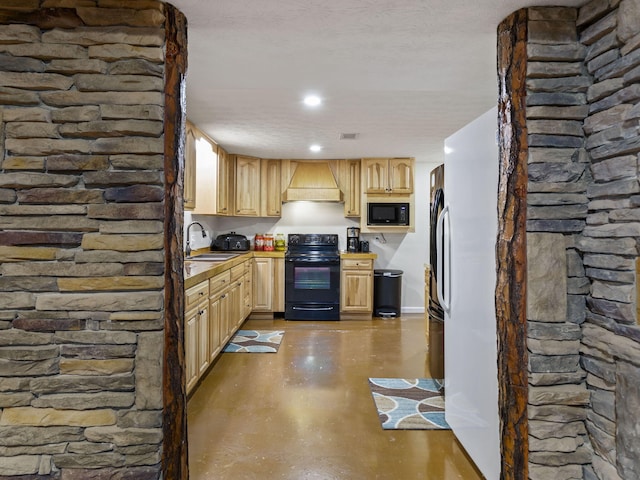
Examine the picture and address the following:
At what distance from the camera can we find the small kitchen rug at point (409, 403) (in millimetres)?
2482

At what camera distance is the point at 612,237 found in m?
1.41

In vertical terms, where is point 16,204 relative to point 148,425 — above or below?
above

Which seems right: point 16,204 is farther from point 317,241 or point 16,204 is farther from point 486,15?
point 317,241

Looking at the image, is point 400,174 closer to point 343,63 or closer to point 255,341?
point 255,341

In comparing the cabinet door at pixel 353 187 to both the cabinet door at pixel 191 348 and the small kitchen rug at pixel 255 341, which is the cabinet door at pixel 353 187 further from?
the cabinet door at pixel 191 348

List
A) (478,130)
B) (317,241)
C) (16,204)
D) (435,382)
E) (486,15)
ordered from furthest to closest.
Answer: (317,241) < (435,382) < (478,130) < (486,15) < (16,204)

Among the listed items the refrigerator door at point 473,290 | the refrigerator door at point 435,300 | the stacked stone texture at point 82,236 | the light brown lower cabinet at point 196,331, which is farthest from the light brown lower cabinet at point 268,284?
the stacked stone texture at point 82,236

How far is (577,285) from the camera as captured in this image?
1557 mm

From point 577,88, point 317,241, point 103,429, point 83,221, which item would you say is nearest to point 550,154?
point 577,88

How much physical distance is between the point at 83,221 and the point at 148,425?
815 millimetres

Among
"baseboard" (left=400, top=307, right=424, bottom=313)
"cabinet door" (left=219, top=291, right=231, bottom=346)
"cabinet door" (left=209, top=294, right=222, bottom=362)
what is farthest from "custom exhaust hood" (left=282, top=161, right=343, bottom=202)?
"cabinet door" (left=209, top=294, right=222, bottom=362)

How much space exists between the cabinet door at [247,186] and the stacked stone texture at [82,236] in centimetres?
371

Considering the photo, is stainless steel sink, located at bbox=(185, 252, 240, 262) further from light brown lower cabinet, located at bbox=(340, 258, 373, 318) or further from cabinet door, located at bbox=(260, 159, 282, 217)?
light brown lower cabinet, located at bbox=(340, 258, 373, 318)

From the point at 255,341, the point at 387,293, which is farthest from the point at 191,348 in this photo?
the point at 387,293
